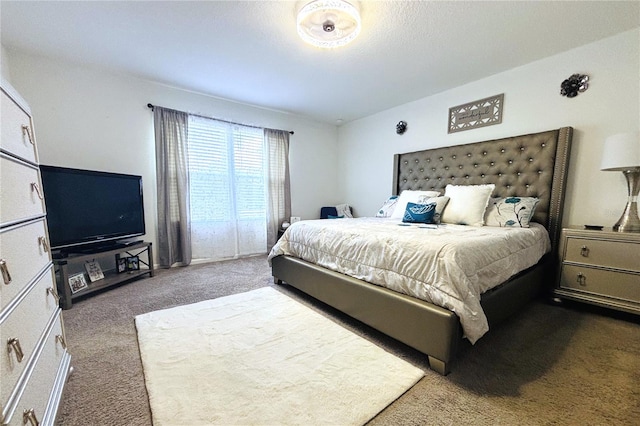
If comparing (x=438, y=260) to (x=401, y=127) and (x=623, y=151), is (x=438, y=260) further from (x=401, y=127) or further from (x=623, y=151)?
(x=401, y=127)

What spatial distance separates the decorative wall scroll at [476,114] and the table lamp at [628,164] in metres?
1.05

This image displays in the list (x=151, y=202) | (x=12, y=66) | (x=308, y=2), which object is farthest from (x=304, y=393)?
(x=12, y=66)

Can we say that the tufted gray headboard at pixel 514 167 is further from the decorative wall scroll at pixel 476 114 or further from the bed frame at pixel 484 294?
the decorative wall scroll at pixel 476 114

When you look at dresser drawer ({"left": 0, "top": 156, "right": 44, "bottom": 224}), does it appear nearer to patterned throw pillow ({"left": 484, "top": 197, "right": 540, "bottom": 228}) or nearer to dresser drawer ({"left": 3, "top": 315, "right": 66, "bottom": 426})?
dresser drawer ({"left": 3, "top": 315, "right": 66, "bottom": 426})

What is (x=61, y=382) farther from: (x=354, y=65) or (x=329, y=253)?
(x=354, y=65)

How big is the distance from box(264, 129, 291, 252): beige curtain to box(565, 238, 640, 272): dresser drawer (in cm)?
341

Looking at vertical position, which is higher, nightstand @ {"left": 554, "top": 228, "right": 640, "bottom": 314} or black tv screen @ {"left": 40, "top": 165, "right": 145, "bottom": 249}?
black tv screen @ {"left": 40, "top": 165, "right": 145, "bottom": 249}

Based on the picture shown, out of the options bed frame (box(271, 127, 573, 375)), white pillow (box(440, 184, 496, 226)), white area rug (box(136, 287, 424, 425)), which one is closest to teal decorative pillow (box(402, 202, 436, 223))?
white pillow (box(440, 184, 496, 226))

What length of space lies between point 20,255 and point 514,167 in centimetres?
361

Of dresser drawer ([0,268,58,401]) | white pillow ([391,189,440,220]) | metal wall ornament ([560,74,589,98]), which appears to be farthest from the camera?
white pillow ([391,189,440,220])

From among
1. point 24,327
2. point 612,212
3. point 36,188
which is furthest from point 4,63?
point 612,212

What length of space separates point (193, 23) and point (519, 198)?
3.21 m

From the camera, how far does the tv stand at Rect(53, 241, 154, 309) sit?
6.84 ft

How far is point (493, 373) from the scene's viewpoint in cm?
134
